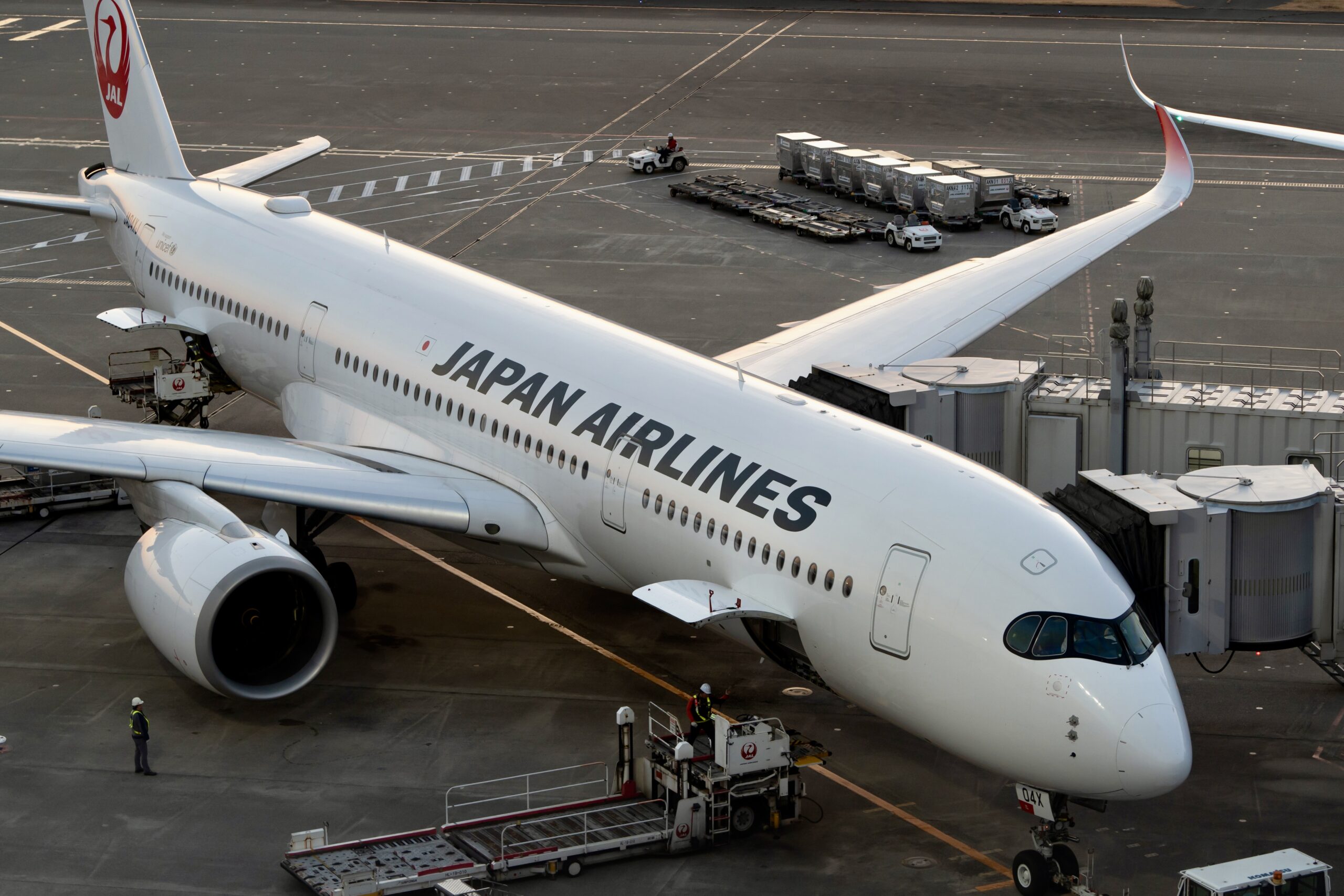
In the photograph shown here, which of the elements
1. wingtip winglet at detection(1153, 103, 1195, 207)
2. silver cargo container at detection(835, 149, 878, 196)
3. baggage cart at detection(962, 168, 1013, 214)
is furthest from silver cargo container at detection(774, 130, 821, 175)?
wingtip winglet at detection(1153, 103, 1195, 207)

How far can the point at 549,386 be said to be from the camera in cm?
2673

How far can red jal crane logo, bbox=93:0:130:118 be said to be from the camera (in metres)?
37.3

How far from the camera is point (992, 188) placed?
55.0 meters

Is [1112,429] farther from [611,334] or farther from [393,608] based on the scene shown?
[393,608]

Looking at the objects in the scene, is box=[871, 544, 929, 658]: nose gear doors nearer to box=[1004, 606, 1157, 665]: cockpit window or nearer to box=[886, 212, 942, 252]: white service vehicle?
box=[1004, 606, 1157, 665]: cockpit window

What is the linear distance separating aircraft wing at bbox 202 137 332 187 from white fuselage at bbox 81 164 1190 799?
→ 3.11m

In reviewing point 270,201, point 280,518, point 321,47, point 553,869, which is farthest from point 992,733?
point 321,47

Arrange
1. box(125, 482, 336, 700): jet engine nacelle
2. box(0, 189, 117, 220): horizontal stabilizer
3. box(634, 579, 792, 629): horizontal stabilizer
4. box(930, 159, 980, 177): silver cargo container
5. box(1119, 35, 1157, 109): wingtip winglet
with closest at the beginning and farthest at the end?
1. box(634, 579, 792, 629): horizontal stabilizer
2. box(125, 482, 336, 700): jet engine nacelle
3. box(1119, 35, 1157, 109): wingtip winglet
4. box(0, 189, 117, 220): horizontal stabilizer
5. box(930, 159, 980, 177): silver cargo container

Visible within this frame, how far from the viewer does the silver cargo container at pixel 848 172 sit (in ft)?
188

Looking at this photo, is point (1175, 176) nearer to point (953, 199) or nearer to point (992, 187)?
point (953, 199)

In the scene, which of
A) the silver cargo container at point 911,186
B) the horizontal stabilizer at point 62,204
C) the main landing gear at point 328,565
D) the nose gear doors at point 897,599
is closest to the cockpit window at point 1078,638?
the nose gear doors at point 897,599

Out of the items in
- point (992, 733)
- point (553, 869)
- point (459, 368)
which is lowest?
point (553, 869)

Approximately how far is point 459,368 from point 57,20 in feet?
231

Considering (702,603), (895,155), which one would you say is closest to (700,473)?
(702,603)
